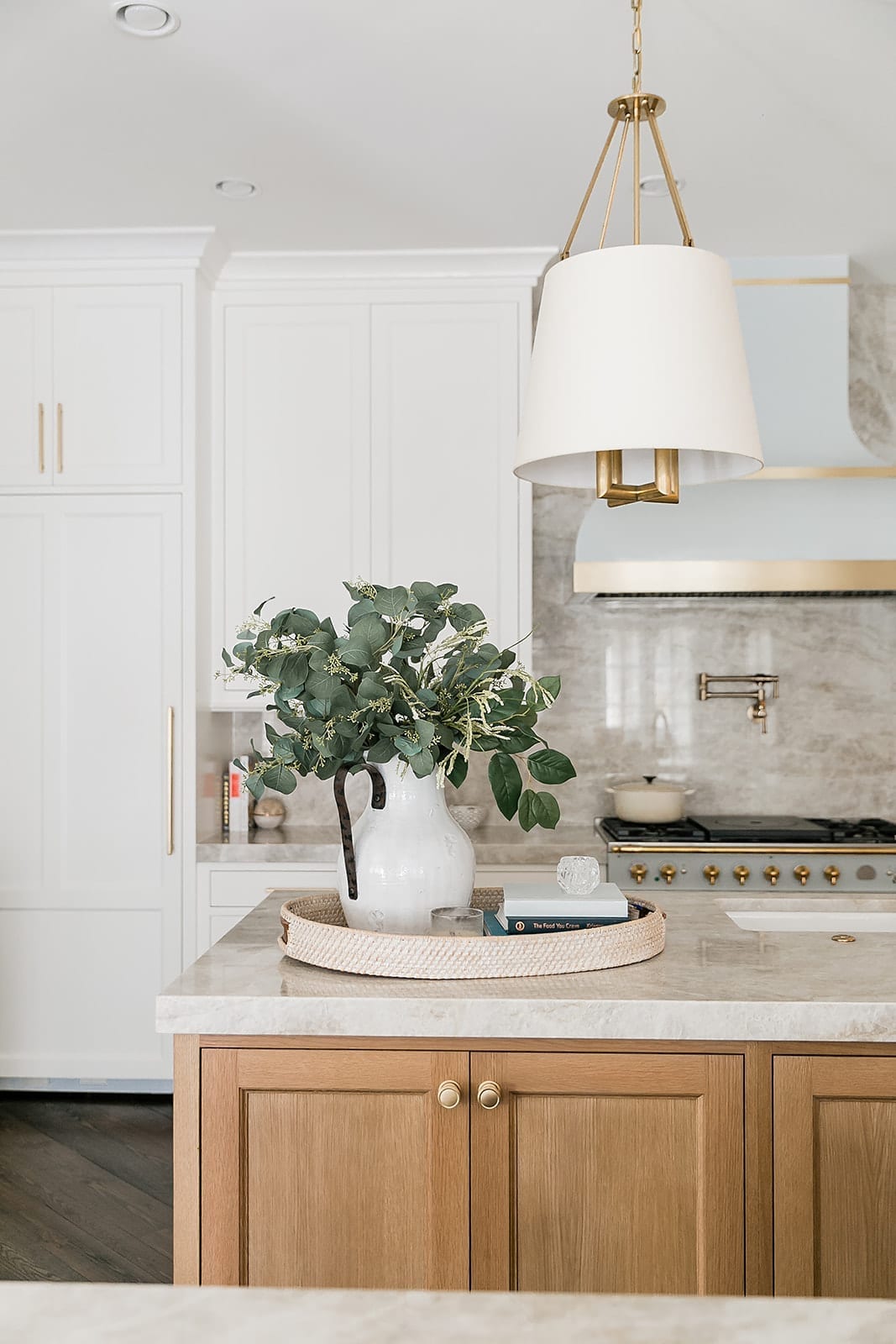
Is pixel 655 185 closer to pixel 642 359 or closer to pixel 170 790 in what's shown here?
pixel 642 359

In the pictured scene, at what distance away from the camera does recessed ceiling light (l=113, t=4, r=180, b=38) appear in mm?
2299

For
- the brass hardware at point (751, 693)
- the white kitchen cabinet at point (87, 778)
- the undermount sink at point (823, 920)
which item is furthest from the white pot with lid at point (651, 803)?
the white kitchen cabinet at point (87, 778)

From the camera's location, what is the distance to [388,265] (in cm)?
365

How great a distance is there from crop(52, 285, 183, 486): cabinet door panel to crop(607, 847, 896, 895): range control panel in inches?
75.3

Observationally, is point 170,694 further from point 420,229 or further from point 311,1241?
point 311,1241

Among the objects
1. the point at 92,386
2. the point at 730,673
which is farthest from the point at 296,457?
the point at 730,673

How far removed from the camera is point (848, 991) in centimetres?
146

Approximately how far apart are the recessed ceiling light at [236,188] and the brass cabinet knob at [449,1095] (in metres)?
2.62

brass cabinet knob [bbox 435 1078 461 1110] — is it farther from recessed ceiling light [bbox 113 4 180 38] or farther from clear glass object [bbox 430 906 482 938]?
recessed ceiling light [bbox 113 4 180 38]

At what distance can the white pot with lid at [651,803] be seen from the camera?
11.7 ft

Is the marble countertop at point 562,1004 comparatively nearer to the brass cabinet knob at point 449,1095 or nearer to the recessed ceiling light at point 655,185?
the brass cabinet knob at point 449,1095

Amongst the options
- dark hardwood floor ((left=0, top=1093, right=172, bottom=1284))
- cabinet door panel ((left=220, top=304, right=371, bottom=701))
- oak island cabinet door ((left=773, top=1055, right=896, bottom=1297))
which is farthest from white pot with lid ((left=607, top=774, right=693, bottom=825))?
oak island cabinet door ((left=773, top=1055, right=896, bottom=1297))

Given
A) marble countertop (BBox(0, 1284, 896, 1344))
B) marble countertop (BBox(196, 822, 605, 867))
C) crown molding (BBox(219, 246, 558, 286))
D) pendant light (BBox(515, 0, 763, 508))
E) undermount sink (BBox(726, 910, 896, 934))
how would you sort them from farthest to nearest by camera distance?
crown molding (BBox(219, 246, 558, 286)), marble countertop (BBox(196, 822, 605, 867)), undermount sink (BBox(726, 910, 896, 934)), pendant light (BBox(515, 0, 763, 508)), marble countertop (BBox(0, 1284, 896, 1344))

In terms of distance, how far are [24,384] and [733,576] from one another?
236 centimetres
